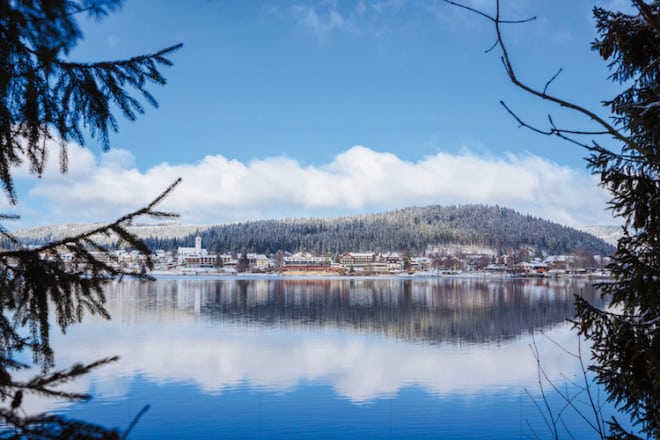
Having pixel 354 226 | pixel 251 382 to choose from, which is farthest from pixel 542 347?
pixel 354 226

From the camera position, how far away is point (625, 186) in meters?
4.15

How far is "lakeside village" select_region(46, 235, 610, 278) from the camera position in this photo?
98750mm

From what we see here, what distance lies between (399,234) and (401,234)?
1.82ft

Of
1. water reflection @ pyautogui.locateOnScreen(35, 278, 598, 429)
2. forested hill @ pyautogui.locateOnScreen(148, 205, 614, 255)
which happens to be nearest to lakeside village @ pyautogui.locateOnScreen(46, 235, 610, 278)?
forested hill @ pyautogui.locateOnScreen(148, 205, 614, 255)

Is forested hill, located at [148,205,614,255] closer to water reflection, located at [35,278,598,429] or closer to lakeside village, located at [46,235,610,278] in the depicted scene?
lakeside village, located at [46,235,610,278]

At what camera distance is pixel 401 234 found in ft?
475

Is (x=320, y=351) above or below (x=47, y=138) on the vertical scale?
below

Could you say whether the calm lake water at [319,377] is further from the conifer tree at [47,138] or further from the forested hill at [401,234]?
the forested hill at [401,234]

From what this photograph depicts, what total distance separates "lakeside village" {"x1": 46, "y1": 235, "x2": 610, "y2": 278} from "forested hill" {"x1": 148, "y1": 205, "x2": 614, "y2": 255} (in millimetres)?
10753

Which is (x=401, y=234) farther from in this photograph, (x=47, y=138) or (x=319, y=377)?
(x=47, y=138)

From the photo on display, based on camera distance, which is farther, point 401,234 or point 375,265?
point 401,234

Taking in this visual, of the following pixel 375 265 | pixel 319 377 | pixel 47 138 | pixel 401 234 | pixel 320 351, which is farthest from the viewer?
pixel 401 234

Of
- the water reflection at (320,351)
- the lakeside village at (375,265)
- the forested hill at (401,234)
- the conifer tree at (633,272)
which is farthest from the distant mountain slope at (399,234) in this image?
the conifer tree at (633,272)

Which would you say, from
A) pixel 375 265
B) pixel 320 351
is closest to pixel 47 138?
pixel 320 351
